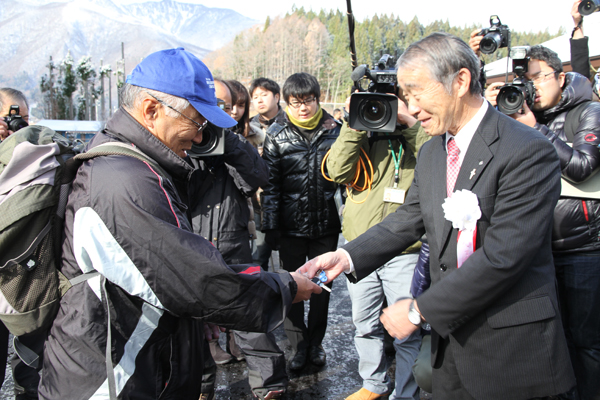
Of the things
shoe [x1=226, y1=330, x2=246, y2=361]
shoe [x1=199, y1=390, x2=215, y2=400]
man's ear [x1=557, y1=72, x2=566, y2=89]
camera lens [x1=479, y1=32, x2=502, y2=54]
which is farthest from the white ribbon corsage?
shoe [x1=226, y1=330, x2=246, y2=361]

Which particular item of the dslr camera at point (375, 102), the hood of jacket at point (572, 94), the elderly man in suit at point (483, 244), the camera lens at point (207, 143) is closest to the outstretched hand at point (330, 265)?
the elderly man in suit at point (483, 244)

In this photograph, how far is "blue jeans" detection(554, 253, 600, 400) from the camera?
8.92 feet

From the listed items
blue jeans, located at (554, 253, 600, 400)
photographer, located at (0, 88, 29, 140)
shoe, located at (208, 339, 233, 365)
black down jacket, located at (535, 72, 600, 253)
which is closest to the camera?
black down jacket, located at (535, 72, 600, 253)

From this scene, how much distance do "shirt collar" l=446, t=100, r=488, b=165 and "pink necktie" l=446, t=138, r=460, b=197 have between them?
25mm

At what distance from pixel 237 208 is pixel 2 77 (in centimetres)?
19889

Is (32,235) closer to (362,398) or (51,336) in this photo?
(51,336)

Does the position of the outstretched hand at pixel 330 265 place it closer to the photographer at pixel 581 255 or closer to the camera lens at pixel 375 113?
the camera lens at pixel 375 113

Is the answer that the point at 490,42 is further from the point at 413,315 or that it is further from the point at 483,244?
the point at 413,315

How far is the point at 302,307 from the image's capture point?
3850 mm

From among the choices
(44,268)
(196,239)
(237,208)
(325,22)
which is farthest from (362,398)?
(325,22)

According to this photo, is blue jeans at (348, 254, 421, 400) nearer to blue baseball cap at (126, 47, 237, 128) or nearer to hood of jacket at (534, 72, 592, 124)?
hood of jacket at (534, 72, 592, 124)

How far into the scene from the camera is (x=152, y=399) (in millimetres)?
1591

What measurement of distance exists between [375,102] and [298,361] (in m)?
2.20

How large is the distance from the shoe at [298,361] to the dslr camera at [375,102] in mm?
1994
